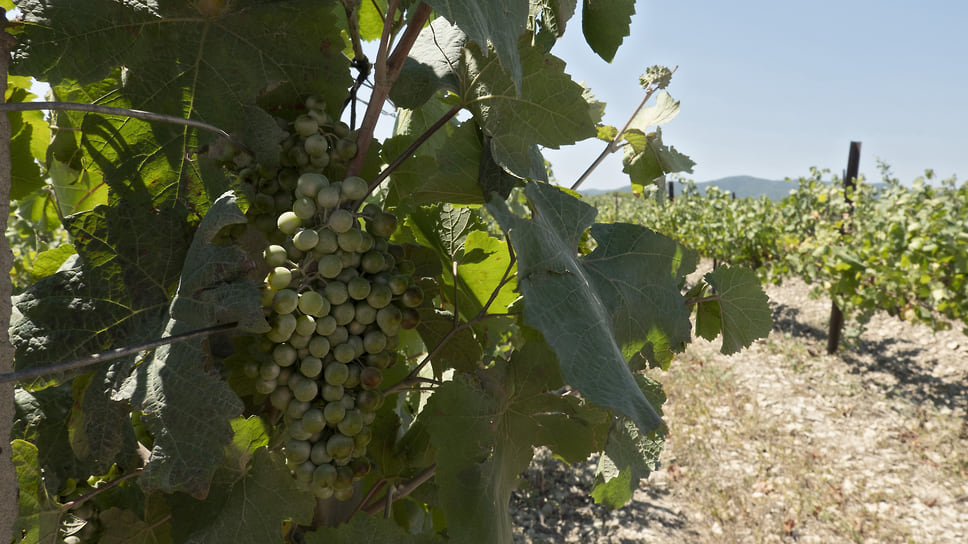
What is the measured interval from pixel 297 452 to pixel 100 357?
29 cm

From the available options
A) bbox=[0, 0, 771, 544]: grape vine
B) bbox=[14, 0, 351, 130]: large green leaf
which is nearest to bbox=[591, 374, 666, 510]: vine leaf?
bbox=[0, 0, 771, 544]: grape vine

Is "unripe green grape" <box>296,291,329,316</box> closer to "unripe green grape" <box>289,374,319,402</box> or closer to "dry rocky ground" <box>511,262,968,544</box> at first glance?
"unripe green grape" <box>289,374,319,402</box>

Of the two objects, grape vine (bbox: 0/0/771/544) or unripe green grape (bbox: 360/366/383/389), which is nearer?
grape vine (bbox: 0/0/771/544)

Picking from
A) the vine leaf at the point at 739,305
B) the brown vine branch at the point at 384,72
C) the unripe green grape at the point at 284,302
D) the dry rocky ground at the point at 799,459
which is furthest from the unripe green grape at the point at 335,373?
the dry rocky ground at the point at 799,459

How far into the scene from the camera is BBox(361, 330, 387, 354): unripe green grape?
912 mm

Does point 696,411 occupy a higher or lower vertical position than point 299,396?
lower

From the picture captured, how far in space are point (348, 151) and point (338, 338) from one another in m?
0.29

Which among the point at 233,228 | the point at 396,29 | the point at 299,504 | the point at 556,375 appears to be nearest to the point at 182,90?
the point at 233,228

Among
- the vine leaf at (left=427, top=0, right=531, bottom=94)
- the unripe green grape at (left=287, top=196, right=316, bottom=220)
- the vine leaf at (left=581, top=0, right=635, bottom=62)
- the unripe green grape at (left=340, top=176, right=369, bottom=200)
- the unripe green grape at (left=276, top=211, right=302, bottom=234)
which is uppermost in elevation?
the vine leaf at (left=581, top=0, right=635, bottom=62)

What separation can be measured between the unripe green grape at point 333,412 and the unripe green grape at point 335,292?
0.14m

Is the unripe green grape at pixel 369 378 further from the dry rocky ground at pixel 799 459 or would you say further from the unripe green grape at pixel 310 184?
the dry rocky ground at pixel 799 459

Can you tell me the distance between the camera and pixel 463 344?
1.29 meters

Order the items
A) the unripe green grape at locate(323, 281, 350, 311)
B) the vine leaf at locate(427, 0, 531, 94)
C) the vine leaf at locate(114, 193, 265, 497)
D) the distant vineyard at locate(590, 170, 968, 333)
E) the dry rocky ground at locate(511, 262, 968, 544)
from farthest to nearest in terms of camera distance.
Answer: the distant vineyard at locate(590, 170, 968, 333) → the dry rocky ground at locate(511, 262, 968, 544) → the unripe green grape at locate(323, 281, 350, 311) → the vine leaf at locate(114, 193, 265, 497) → the vine leaf at locate(427, 0, 531, 94)

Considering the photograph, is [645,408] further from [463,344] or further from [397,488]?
[397,488]
